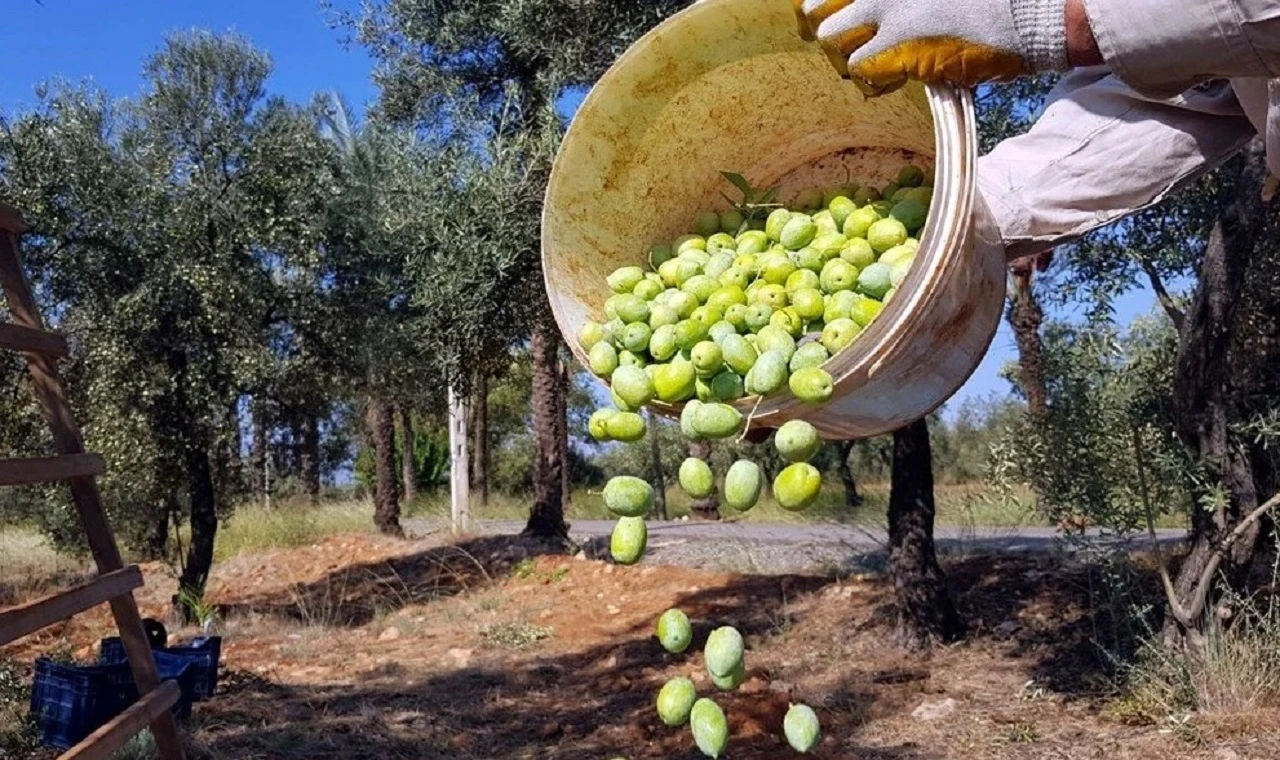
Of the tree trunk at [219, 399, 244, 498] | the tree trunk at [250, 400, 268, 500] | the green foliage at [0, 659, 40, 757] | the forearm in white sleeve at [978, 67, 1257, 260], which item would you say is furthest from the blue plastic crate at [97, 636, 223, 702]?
the tree trunk at [250, 400, 268, 500]

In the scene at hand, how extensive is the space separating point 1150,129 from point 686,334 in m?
0.77

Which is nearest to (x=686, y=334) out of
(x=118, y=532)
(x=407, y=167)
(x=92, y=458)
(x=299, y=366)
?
(x=92, y=458)

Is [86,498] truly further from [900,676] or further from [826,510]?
[826,510]

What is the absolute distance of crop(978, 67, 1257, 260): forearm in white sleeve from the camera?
177cm

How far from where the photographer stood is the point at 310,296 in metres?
9.98

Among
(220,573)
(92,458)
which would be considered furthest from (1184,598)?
(220,573)

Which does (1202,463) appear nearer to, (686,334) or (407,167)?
(686,334)

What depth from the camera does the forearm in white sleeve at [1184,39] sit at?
1.35 meters

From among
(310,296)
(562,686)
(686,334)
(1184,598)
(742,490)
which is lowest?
(562,686)

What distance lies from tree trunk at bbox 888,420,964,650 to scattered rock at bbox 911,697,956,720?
2.85 ft

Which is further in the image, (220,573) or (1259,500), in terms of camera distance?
(220,573)

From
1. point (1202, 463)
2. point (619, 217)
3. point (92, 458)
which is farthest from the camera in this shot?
point (1202, 463)

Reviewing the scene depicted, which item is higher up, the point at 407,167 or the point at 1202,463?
the point at 407,167

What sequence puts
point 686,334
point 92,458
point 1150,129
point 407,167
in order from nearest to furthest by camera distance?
point 1150,129
point 686,334
point 92,458
point 407,167
